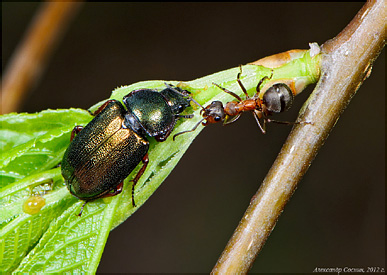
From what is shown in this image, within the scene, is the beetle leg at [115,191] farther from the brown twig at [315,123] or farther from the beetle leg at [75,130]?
the brown twig at [315,123]

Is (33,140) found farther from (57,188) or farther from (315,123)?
(315,123)

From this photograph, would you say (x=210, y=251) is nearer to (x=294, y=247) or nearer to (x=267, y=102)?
(x=294, y=247)

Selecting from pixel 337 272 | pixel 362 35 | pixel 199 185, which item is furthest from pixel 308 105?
pixel 199 185

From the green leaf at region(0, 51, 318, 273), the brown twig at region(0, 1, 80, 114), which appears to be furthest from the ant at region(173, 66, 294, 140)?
the brown twig at region(0, 1, 80, 114)

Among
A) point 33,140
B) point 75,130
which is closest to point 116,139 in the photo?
point 75,130

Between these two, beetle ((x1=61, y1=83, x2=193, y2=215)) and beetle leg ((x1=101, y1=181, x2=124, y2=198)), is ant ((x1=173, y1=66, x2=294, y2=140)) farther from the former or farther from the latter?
beetle leg ((x1=101, y1=181, x2=124, y2=198))
